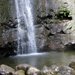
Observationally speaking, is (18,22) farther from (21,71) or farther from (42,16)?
(21,71)

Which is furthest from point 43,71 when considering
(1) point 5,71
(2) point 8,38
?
(2) point 8,38

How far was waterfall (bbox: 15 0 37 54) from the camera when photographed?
1617cm

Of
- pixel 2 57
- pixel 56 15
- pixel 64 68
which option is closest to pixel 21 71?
pixel 64 68

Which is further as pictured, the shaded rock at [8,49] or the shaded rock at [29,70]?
the shaded rock at [8,49]

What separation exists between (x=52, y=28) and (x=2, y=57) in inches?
153

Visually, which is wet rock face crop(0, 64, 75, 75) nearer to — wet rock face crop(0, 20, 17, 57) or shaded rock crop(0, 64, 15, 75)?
shaded rock crop(0, 64, 15, 75)

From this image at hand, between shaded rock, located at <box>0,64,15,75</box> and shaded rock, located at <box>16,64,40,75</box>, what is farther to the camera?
shaded rock, located at <box>0,64,15,75</box>

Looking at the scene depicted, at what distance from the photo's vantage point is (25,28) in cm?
1655

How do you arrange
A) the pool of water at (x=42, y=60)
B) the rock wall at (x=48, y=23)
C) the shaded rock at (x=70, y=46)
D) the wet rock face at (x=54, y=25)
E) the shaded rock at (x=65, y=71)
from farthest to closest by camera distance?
the wet rock face at (x=54, y=25), the shaded rock at (x=70, y=46), the rock wall at (x=48, y=23), the pool of water at (x=42, y=60), the shaded rock at (x=65, y=71)

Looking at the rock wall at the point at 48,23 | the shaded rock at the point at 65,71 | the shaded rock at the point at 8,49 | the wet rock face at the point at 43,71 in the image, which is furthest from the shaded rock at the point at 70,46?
the shaded rock at the point at 65,71

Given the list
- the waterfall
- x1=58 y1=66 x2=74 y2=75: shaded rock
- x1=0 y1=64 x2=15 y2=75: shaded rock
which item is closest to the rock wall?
the waterfall

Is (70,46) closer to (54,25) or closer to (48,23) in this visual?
(54,25)

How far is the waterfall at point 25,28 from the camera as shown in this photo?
53.1ft

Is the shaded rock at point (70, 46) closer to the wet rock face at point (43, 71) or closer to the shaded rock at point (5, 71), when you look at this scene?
the wet rock face at point (43, 71)
